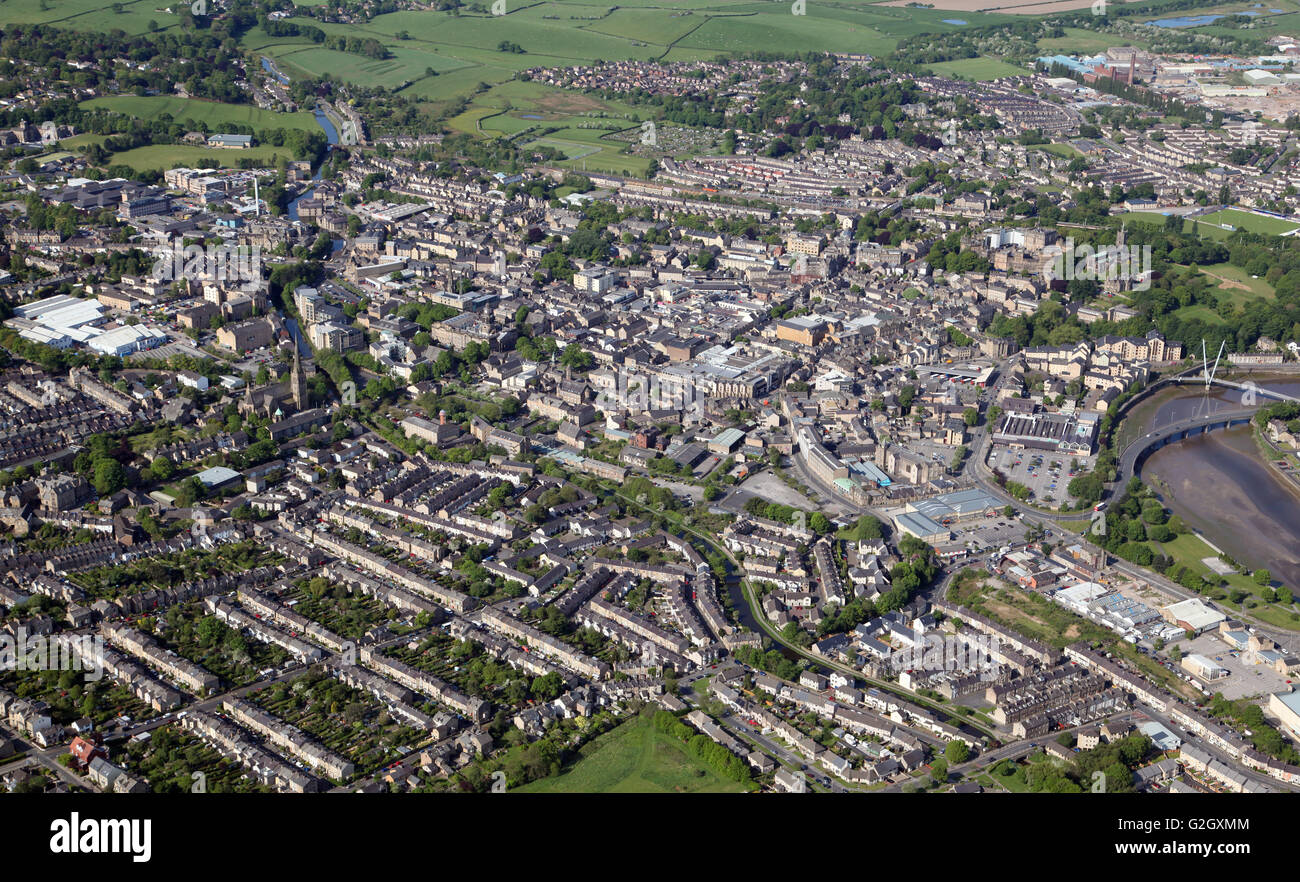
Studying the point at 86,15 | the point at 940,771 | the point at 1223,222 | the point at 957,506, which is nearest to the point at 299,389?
the point at 957,506

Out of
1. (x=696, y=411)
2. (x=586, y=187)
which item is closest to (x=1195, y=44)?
(x=586, y=187)

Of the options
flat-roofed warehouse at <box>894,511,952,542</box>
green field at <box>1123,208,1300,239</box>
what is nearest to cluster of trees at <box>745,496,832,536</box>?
flat-roofed warehouse at <box>894,511,952,542</box>

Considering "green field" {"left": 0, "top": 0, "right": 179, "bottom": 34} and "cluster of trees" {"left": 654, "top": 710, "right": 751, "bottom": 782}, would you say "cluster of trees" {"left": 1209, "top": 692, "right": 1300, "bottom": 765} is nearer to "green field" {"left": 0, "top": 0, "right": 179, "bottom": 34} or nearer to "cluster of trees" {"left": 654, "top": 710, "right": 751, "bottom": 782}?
"cluster of trees" {"left": 654, "top": 710, "right": 751, "bottom": 782}

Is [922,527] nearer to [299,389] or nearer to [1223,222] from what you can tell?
[299,389]

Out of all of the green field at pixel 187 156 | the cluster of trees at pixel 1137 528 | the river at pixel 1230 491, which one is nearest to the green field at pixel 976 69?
the green field at pixel 187 156

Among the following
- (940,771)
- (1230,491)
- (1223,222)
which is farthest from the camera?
(1223,222)

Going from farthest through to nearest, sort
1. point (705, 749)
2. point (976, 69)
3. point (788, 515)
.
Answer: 1. point (976, 69)
2. point (788, 515)
3. point (705, 749)

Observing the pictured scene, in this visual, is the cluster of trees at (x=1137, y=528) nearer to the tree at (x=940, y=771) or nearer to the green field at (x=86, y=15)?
the tree at (x=940, y=771)

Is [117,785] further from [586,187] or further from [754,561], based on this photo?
[586,187]
